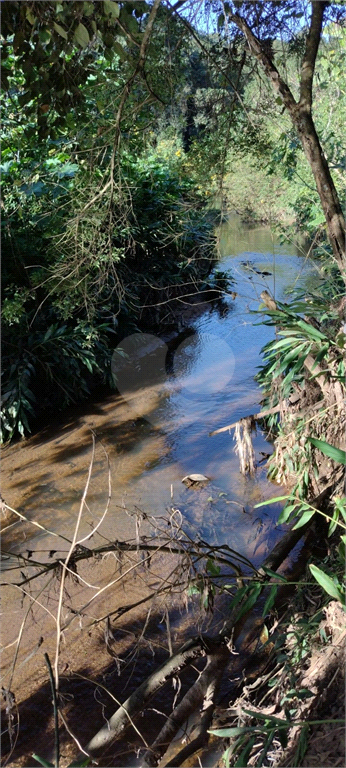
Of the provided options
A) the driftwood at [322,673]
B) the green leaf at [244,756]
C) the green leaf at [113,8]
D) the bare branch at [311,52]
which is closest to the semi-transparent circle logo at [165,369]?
the bare branch at [311,52]

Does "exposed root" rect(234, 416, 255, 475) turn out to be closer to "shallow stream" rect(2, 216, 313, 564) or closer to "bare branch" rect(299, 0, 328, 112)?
"shallow stream" rect(2, 216, 313, 564)

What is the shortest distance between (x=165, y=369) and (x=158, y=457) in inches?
73.9

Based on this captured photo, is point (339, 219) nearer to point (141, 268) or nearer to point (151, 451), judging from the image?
point (151, 451)

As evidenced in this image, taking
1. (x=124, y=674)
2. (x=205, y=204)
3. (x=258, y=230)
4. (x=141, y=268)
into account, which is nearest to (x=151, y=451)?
(x=205, y=204)

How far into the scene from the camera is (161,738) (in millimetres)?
1731

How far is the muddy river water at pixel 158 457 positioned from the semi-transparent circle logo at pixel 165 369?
0.5 inches

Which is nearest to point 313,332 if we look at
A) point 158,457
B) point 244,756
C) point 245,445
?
point 245,445

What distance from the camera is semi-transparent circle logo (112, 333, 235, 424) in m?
5.40

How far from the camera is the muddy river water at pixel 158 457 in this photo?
11.4ft

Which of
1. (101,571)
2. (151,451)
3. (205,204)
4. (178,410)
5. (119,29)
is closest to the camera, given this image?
(119,29)

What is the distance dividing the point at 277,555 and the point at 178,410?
2841 mm

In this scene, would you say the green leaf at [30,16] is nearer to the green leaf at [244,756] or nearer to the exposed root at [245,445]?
the exposed root at [245,445]

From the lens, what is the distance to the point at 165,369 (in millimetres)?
6113

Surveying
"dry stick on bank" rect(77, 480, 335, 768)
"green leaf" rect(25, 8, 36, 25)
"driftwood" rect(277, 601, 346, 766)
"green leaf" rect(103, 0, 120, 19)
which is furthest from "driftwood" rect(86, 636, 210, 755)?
"green leaf" rect(25, 8, 36, 25)
